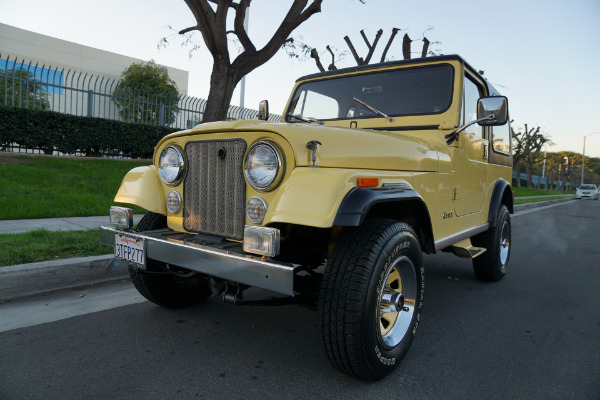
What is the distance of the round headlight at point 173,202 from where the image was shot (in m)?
2.58

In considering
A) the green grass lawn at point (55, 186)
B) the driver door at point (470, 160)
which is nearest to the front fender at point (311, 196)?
the driver door at point (470, 160)

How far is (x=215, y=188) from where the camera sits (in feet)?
7.73

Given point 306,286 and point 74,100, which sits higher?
point 74,100

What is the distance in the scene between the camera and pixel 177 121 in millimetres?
12070

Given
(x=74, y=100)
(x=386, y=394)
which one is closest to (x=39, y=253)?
(x=386, y=394)

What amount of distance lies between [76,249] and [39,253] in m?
0.33

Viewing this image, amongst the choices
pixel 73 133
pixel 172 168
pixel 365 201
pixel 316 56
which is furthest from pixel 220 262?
pixel 316 56

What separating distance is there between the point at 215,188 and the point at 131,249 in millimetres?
615

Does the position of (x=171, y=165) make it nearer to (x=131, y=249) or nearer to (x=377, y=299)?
(x=131, y=249)

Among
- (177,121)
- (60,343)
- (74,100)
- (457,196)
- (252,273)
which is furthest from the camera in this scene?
(177,121)

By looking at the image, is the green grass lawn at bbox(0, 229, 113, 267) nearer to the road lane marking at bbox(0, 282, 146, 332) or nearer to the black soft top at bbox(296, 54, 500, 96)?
the road lane marking at bbox(0, 282, 146, 332)

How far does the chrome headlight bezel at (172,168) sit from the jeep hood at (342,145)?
0.13 meters

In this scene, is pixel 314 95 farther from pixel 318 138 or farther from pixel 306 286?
pixel 306 286

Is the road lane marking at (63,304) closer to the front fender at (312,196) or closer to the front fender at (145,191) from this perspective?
the front fender at (145,191)
